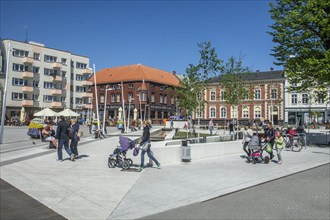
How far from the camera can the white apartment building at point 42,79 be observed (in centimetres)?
6150

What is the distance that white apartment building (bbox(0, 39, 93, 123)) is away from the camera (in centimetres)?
6150

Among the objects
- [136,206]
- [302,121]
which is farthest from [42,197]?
[302,121]

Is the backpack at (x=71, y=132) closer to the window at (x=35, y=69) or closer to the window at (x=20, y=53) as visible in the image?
the window at (x=20, y=53)

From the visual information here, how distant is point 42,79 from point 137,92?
20900 millimetres

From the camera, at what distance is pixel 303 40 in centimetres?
2230

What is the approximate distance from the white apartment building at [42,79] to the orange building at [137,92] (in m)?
5.30

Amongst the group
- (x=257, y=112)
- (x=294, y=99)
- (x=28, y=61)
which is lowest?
(x=257, y=112)

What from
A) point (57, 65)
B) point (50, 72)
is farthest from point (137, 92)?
point (50, 72)

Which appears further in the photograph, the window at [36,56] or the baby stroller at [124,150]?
the window at [36,56]

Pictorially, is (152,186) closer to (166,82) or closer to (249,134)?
(249,134)

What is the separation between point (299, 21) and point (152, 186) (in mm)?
17314

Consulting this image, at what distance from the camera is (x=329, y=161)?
14.9 metres

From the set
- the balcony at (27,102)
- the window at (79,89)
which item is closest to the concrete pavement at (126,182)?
the balcony at (27,102)

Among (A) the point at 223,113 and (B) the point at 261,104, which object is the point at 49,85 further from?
(B) the point at 261,104
